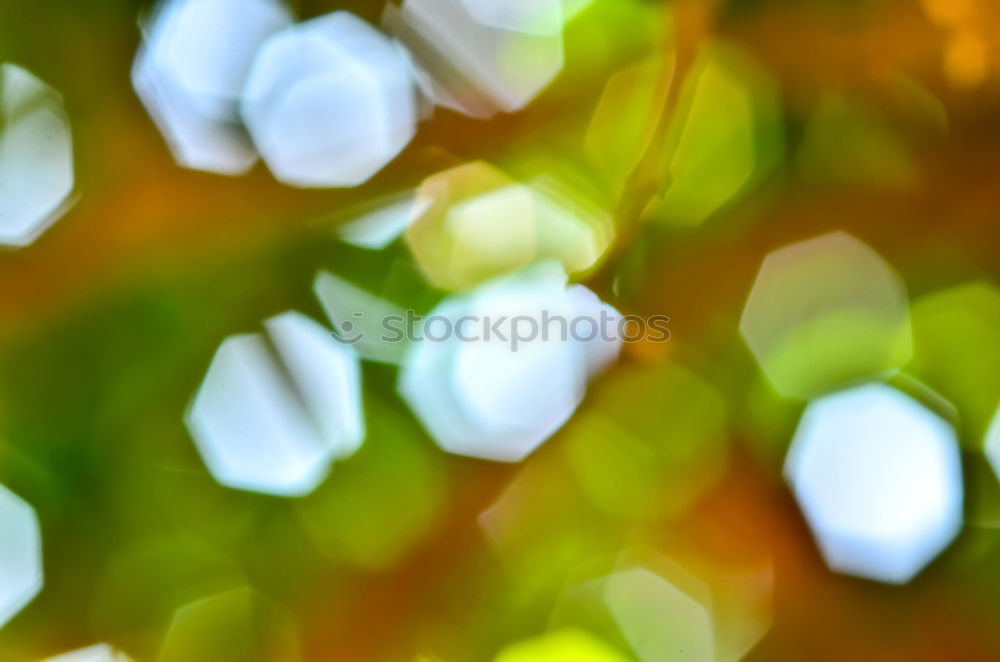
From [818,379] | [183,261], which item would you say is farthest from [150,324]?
[818,379]

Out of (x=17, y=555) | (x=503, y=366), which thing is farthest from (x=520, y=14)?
(x=17, y=555)

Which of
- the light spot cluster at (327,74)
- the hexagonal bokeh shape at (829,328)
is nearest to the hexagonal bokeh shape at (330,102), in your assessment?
the light spot cluster at (327,74)

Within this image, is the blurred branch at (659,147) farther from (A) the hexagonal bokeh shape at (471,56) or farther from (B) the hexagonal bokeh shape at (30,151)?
(B) the hexagonal bokeh shape at (30,151)

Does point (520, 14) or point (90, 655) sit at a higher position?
point (520, 14)

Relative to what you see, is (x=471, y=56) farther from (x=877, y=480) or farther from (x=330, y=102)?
(x=877, y=480)
